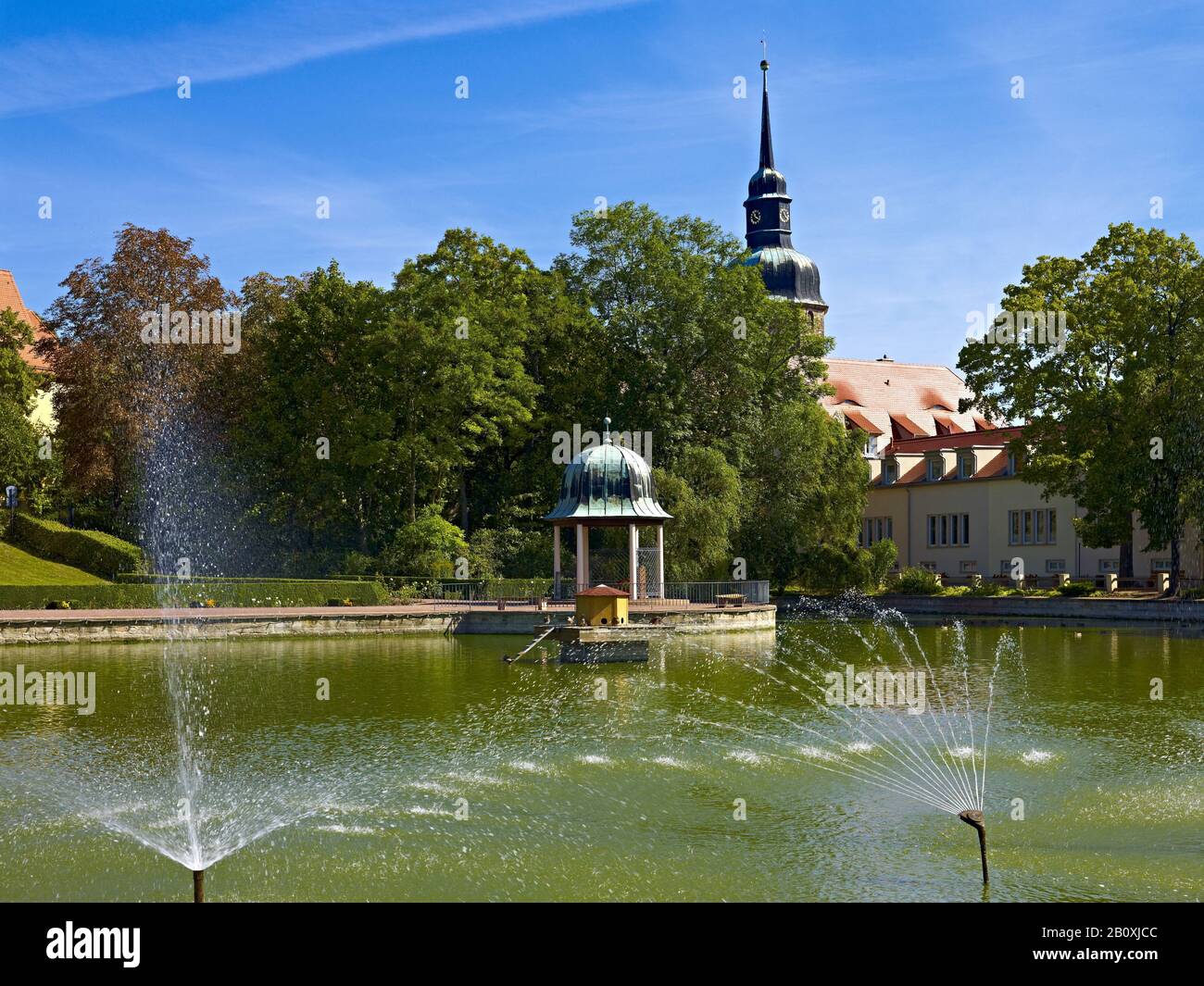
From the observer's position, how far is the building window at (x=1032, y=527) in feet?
227

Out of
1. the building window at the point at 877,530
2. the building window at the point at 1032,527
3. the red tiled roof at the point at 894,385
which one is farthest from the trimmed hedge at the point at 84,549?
the red tiled roof at the point at 894,385

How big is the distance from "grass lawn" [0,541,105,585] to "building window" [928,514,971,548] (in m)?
47.6

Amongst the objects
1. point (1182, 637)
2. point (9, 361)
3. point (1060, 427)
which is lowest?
point (1182, 637)

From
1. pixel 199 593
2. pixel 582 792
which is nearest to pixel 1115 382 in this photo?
pixel 199 593

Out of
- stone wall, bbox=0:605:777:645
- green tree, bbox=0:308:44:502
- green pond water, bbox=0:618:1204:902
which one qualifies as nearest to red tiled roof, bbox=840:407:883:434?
stone wall, bbox=0:605:777:645

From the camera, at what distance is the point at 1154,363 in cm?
5453

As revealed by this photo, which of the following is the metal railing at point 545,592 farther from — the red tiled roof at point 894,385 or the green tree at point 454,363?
the red tiled roof at point 894,385

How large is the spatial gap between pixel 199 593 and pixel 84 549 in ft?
33.3

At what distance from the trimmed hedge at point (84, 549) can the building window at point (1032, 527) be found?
4648 centimetres

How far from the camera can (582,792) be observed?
1891 cm

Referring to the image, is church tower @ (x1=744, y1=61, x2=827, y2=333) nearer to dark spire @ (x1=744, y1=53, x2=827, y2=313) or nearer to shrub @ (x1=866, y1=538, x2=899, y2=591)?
dark spire @ (x1=744, y1=53, x2=827, y2=313)
